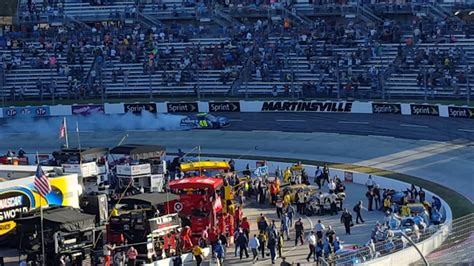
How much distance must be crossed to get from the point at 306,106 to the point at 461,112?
919 cm

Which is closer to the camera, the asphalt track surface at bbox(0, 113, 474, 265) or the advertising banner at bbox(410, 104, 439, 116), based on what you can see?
the asphalt track surface at bbox(0, 113, 474, 265)

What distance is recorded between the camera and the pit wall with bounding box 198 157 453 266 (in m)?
32.9

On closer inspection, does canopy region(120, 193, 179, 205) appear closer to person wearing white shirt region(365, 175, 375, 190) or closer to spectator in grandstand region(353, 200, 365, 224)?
spectator in grandstand region(353, 200, 365, 224)

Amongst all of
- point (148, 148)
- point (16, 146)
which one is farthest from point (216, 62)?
point (148, 148)

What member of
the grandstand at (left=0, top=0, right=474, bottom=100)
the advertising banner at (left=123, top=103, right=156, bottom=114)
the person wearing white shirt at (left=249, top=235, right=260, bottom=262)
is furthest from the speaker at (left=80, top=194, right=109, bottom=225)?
the grandstand at (left=0, top=0, right=474, bottom=100)

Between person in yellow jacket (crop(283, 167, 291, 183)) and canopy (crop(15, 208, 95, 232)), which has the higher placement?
canopy (crop(15, 208, 95, 232))

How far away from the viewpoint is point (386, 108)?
63.3 m

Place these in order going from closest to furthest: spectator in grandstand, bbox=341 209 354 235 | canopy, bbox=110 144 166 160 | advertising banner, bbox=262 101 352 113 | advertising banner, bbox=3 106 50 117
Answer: spectator in grandstand, bbox=341 209 354 235
canopy, bbox=110 144 166 160
advertising banner, bbox=262 101 352 113
advertising banner, bbox=3 106 50 117

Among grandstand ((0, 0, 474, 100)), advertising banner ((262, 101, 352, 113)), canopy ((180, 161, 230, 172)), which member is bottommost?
canopy ((180, 161, 230, 172))

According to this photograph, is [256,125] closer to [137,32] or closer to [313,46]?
[313,46]

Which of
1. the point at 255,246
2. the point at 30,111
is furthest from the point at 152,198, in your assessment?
the point at 30,111

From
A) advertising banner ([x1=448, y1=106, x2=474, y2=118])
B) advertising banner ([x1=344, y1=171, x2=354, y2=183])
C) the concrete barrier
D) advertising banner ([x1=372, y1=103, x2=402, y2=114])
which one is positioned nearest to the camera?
the concrete barrier

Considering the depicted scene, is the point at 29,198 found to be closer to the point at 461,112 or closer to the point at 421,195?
the point at 421,195

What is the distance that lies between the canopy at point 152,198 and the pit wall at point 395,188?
277 inches
